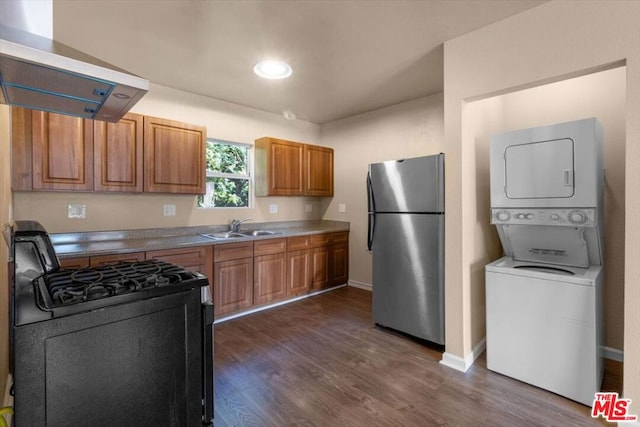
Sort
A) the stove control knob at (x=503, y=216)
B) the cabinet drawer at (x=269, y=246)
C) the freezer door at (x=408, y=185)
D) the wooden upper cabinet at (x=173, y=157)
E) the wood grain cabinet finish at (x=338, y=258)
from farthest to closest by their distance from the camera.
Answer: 1. the wood grain cabinet finish at (x=338, y=258)
2. the cabinet drawer at (x=269, y=246)
3. the wooden upper cabinet at (x=173, y=157)
4. the freezer door at (x=408, y=185)
5. the stove control knob at (x=503, y=216)

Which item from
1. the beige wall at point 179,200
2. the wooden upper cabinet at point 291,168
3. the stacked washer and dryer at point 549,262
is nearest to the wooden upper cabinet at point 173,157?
the beige wall at point 179,200

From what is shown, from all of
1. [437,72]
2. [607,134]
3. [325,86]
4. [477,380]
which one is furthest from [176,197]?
[607,134]

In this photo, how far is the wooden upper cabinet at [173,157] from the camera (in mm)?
2850

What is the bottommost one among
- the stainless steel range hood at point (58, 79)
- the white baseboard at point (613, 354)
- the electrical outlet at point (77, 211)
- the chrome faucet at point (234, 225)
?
→ the white baseboard at point (613, 354)

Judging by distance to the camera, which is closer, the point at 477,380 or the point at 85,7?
the point at 85,7

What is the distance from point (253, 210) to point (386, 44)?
254cm

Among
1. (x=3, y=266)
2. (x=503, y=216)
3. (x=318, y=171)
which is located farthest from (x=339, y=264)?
(x=3, y=266)

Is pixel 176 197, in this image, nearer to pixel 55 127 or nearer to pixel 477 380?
pixel 55 127

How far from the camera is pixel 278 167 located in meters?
3.90

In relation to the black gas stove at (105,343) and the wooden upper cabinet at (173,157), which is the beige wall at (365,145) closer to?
the wooden upper cabinet at (173,157)

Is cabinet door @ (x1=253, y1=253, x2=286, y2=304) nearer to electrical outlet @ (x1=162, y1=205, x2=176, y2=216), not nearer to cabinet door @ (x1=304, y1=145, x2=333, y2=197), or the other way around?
electrical outlet @ (x1=162, y1=205, x2=176, y2=216)

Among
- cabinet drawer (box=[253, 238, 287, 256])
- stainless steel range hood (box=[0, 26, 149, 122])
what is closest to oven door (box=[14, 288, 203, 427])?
stainless steel range hood (box=[0, 26, 149, 122])

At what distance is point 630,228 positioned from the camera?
160 cm

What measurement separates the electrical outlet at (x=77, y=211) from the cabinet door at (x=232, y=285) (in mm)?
1268
